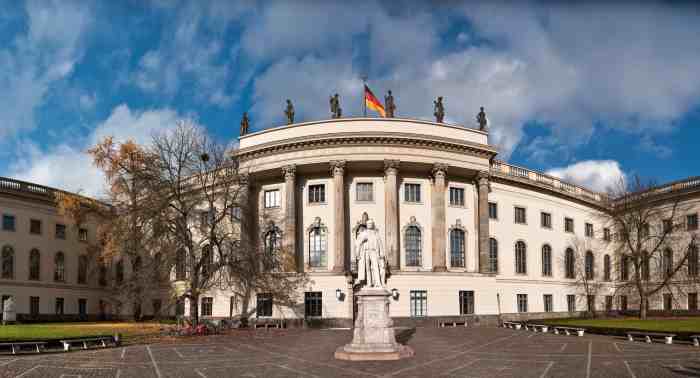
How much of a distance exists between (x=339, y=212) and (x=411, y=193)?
7200mm

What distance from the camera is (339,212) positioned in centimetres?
4931

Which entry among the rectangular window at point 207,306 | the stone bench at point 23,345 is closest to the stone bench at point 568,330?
the rectangular window at point 207,306

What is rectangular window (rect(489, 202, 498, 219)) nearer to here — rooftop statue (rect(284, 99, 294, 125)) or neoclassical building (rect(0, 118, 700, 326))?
neoclassical building (rect(0, 118, 700, 326))

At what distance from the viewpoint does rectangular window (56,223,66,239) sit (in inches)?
2475

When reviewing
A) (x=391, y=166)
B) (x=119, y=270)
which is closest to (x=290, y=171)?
(x=391, y=166)

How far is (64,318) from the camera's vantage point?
2425 inches

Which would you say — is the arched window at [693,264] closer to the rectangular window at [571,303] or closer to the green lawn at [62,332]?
the rectangular window at [571,303]

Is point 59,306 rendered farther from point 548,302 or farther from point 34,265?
point 548,302

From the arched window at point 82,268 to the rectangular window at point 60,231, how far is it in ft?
10.4

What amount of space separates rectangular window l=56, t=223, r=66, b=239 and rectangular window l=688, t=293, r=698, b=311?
67318 millimetres

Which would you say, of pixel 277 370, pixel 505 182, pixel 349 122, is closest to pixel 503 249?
pixel 505 182

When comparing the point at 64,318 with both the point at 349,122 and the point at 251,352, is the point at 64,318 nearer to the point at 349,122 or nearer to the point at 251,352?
the point at 349,122

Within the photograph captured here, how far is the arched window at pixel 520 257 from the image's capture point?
59.3m

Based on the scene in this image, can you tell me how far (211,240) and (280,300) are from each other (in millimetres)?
9781
